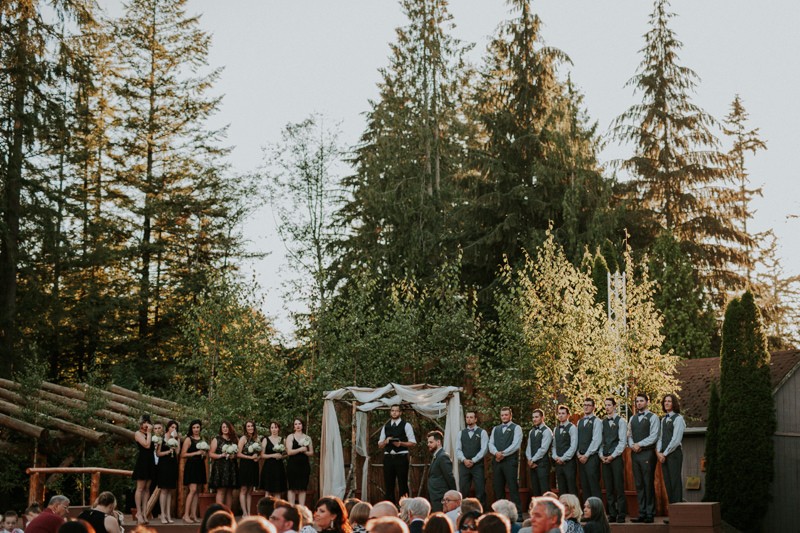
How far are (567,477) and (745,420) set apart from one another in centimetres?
649

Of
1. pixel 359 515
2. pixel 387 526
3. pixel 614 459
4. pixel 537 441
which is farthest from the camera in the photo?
pixel 537 441

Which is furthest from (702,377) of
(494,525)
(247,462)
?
(494,525)

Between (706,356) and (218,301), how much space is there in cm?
1370

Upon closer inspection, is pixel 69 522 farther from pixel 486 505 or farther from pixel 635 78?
pixel 635 78

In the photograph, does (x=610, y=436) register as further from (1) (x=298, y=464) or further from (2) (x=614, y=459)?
(1) (x=298, y=464)

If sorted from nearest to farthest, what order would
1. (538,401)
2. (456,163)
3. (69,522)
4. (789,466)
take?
(69,522) → (538,401) → (789,466) → (456,163)

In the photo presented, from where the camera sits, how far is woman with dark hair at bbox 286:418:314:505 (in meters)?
15.3

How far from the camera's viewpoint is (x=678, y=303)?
2714 cm

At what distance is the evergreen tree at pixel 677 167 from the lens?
30625 millimetres

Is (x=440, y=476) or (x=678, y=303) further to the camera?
(x=678, y=303)

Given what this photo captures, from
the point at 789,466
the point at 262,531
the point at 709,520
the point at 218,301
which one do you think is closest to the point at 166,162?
the point at 218,301

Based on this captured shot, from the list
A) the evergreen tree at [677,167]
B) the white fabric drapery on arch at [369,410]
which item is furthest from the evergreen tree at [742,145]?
the white fabric drapery on arch at [369,410]

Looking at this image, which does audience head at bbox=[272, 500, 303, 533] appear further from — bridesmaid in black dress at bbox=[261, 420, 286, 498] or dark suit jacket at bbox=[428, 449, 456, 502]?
bridesmaid in black dress at bbox=[261, 420, 286, 498]

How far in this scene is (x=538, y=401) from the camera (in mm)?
17984
